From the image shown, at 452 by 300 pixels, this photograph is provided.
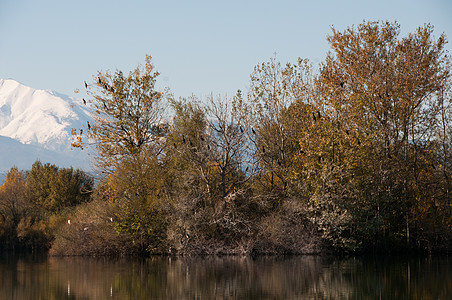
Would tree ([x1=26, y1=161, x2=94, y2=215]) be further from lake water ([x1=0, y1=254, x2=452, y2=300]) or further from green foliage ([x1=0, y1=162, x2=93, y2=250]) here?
lake water ([x1=0, y1=254, x2=452, y2=300])

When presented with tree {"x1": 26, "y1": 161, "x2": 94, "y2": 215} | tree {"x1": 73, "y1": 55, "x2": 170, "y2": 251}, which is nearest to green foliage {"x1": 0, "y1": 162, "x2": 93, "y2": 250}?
tree {"x1": 26, "y1": 161, "x2": 94, "y2": 215}

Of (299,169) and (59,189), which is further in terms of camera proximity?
(59,189)

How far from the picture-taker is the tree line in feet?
137

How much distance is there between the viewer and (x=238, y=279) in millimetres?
28469

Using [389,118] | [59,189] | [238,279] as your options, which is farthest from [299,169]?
[59,189]

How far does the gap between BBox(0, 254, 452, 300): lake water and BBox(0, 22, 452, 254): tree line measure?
3.12 metres

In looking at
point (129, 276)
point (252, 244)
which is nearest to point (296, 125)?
point (252, 244)

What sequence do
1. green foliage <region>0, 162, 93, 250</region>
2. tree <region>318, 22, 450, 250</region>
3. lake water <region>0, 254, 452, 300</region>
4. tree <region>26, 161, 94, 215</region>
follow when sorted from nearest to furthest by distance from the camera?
lake water <region>0, 254, 452, 300</region> < tree <region>318, 22, 450, 250</region> < green foliage <region>0, 162, 93, 250</region> < tree <region>26, 161, 94, 215</region>

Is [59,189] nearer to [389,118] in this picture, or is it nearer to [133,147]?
[133,147]

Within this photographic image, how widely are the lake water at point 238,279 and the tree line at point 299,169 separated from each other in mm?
3118

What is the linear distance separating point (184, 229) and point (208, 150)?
6.08 metres

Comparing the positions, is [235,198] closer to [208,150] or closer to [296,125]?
[208,150]

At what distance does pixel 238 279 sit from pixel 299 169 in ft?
54.1

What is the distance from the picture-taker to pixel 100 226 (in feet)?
150
